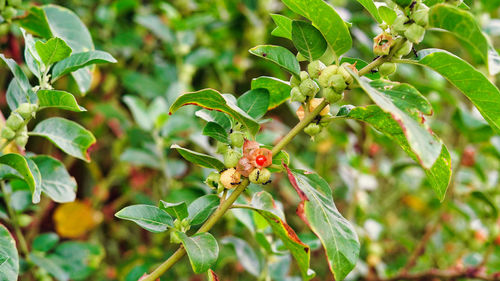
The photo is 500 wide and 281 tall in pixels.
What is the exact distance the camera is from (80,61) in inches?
29.6

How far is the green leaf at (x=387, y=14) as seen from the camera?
66 centimetres

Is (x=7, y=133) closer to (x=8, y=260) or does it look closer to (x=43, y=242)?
(x=8, y=260)

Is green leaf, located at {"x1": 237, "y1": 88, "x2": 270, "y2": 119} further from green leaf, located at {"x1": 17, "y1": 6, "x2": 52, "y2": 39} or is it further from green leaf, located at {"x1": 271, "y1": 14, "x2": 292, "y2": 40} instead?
green leaf, located at {"x1": 17, "y1": 6, "x2": 52, "y2": 39}

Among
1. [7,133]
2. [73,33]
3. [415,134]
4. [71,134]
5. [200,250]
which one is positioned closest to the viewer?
[415,134]

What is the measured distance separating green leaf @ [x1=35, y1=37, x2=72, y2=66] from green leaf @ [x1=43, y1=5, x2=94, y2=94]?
155 millimetres

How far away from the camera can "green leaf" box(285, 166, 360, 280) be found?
2.02 ft

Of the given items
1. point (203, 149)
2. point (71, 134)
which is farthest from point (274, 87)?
point (203, 149)

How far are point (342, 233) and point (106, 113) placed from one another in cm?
116

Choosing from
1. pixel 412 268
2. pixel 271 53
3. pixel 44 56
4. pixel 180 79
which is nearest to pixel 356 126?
pixel 412 268

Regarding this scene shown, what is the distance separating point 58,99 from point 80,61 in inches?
2.9

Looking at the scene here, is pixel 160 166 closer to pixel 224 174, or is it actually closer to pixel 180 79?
pixel 180 79

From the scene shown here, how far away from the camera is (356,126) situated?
1873 mm

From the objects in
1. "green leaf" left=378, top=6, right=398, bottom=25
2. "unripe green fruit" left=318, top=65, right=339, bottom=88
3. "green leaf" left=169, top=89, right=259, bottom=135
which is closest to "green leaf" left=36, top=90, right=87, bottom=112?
"green leaf" left=169, top=89, right=259, bottom=135

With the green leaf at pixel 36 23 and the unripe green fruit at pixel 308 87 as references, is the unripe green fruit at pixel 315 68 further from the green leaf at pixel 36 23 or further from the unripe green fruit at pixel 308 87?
the green leaf at pixel 36 23
